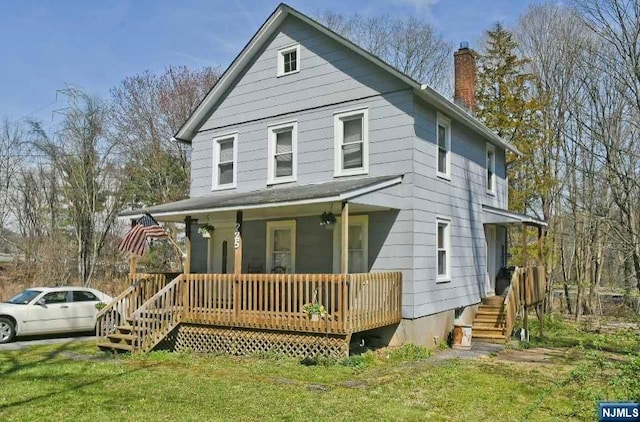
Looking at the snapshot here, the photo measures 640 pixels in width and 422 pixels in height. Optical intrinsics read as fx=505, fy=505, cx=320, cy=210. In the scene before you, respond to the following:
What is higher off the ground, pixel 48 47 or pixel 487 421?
pixel 48 47

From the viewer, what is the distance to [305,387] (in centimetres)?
866

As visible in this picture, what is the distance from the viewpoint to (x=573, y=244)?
27656mm

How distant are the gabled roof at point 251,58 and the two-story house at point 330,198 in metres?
0.04

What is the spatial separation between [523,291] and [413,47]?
21.4 metres

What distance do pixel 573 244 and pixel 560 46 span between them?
10.8m

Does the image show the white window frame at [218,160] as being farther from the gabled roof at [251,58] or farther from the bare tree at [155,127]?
the bare tree at [155,127]

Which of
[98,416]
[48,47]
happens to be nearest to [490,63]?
[48,47]

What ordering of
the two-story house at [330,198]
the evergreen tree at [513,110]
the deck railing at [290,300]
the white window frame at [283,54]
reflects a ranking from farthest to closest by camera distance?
the evergreen tree at [513,110] < the white window frame at [283,54] < the two-story house at [330,198] < the deck railing at [290,300]

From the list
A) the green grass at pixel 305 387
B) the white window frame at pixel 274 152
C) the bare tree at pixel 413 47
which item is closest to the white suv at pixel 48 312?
the green grass at pixel 305 387

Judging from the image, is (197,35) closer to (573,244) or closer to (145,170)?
(145,170)

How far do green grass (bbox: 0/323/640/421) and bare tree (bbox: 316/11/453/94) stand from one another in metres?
24.4

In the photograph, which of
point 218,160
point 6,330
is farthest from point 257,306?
point 6,330

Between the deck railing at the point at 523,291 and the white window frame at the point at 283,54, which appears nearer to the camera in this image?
the deck railing at the point at 523,291

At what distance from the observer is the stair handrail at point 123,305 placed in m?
13.1
